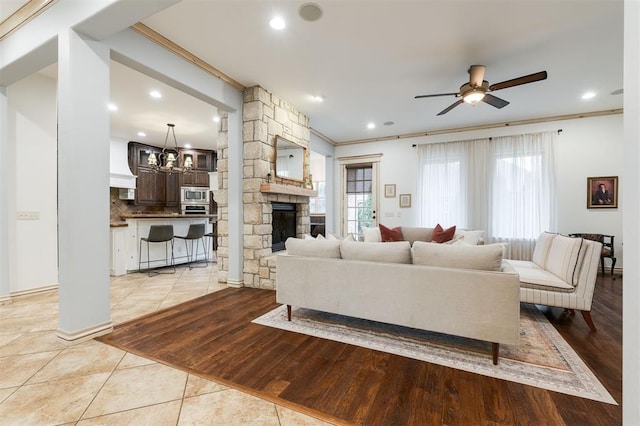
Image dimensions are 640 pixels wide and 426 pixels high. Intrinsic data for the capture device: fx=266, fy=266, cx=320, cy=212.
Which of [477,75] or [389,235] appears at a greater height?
[477,75]

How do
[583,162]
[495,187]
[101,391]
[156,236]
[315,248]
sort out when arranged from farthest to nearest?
1. [495,187]
2. [583,162]
3. [156,236]
4. [315,248]
5. [101,391]

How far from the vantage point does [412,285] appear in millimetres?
2143

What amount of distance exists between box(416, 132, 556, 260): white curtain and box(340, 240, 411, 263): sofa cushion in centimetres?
395

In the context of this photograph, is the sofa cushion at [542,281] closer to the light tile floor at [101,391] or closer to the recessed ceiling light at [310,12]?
the light tile floor at [101,391]

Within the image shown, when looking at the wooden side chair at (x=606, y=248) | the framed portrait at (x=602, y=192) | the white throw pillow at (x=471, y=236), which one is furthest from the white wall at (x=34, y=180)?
the framed portrait at (x=602, y=192)

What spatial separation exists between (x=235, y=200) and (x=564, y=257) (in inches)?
155

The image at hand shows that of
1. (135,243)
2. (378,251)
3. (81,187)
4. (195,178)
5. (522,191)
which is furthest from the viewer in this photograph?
(195,178)

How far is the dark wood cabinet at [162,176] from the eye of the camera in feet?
22.2

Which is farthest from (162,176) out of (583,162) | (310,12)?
(583,162)

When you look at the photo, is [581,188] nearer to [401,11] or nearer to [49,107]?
[401,11]

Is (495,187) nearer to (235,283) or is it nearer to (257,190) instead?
(257,190)

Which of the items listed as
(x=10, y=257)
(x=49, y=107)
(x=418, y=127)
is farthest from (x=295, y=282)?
(x=418, y=127)

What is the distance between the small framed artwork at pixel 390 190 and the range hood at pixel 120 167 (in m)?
6.06

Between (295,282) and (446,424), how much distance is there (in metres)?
1.61
